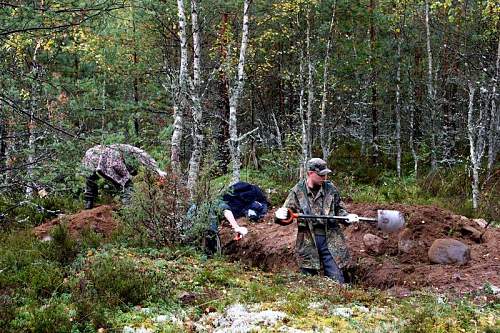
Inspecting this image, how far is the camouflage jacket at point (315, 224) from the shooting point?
757cm

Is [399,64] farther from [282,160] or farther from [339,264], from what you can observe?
[339,264]

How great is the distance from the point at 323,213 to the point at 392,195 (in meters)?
7.45

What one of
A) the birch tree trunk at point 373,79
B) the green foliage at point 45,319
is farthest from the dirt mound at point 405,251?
the birch tree trunk at point 373,79

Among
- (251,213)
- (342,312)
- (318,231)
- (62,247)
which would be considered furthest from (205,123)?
(342,312)

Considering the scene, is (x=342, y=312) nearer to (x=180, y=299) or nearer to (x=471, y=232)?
(x=180, y=299)

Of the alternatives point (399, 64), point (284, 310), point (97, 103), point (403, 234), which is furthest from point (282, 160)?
point (284, 310)

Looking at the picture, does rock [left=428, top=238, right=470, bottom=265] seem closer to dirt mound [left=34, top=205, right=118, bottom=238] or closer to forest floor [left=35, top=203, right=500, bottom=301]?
forest floor [left=35, top=203, right=500, bottom=301]

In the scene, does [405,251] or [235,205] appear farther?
[235,205]

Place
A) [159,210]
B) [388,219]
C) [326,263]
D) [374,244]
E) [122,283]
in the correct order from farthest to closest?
1. [374,244]
2. [159,210]
3. [388,219]
4. [326,263]
5. [122,283]

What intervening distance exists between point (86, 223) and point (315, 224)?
4.69m

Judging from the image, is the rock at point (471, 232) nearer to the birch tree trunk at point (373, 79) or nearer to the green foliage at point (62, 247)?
the green foliage at point (62, 247)

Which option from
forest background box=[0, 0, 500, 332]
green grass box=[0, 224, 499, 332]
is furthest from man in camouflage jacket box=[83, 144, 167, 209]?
green grass box=[0, 224, 499, 332]

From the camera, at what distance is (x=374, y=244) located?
9414 millimetres

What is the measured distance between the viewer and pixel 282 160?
17156mm
